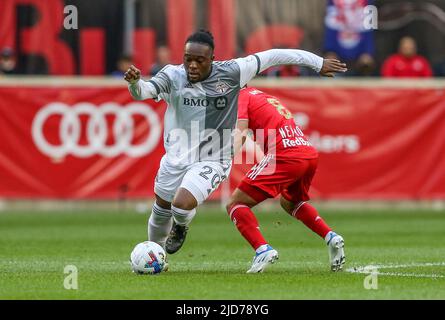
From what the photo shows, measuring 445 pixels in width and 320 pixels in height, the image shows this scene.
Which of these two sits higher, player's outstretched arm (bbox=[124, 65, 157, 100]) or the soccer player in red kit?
player's outstretched arm (bbox=[124, 65, 157, 100])

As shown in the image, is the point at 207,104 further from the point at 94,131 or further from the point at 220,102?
the point at 94,131

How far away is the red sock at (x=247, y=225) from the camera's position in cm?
1132

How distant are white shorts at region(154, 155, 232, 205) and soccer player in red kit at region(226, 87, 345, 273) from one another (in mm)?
274

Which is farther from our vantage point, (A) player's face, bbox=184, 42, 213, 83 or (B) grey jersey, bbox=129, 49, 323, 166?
(B) grey jersey, bbox=129, 49, 323, 166

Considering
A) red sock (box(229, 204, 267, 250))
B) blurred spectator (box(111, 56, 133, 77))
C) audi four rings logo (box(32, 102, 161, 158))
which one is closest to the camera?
red sock (box(229, 204, 267, 250))

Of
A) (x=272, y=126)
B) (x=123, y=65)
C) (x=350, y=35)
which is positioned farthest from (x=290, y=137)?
(x=350, y=35)

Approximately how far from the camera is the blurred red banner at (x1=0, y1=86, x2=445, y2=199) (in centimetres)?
2134

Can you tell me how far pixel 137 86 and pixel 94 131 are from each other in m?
10.4

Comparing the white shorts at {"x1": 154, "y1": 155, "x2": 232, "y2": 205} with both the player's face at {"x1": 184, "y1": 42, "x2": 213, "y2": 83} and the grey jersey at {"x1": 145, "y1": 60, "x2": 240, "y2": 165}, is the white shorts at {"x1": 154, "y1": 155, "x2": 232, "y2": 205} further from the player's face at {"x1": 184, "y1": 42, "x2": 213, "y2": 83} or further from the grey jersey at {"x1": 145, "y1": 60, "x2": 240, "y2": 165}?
the player's face at {"x1": 184, "y1": 42, "x2": 213, "y2": 83}

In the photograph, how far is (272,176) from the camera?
11.6m

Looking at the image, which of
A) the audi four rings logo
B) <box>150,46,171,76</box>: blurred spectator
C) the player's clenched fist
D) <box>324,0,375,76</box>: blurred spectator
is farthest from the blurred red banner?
the player's clenched fist
